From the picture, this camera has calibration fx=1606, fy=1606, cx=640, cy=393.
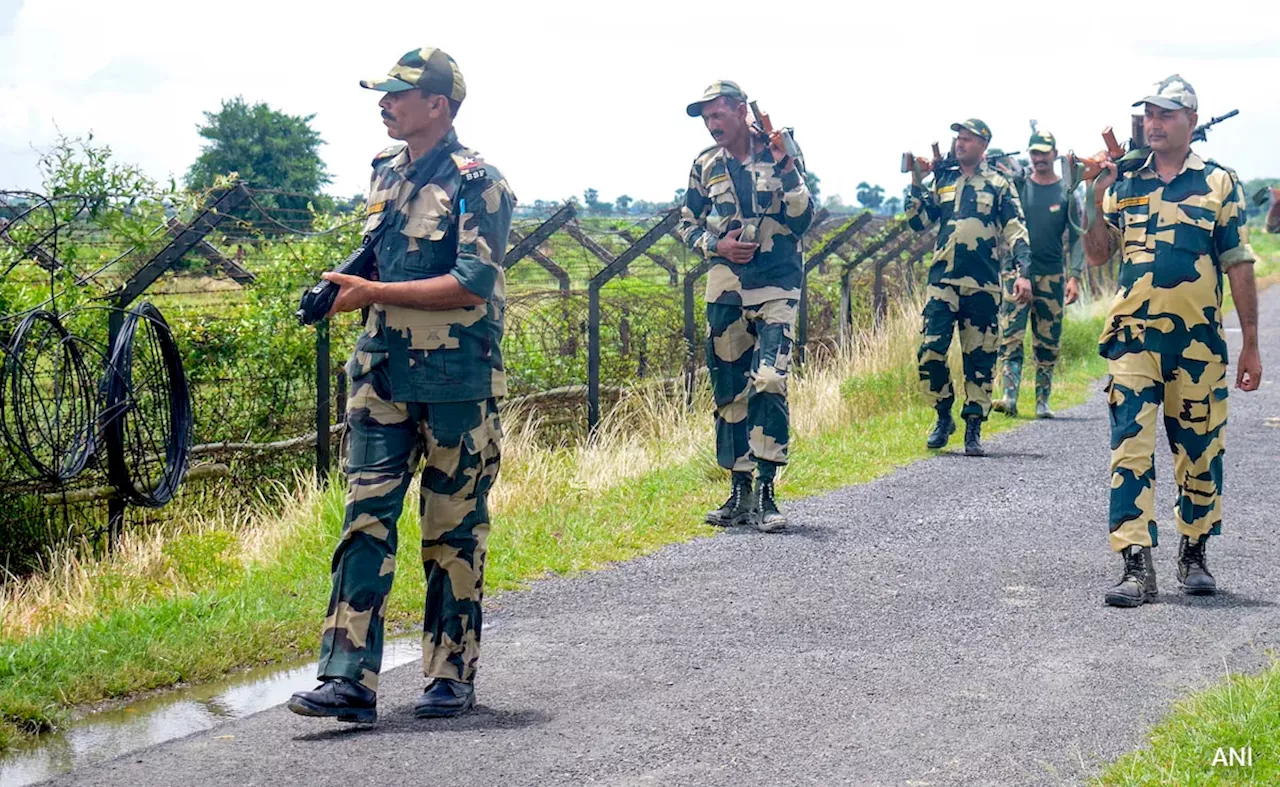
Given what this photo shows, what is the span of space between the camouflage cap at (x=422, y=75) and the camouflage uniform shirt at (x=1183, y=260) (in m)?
3.15

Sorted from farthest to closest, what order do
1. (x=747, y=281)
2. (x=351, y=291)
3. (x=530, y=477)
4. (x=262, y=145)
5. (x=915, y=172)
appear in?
(x=262, y=145)
(x=915, y=172)
(x=530, y=477)
(x=747, y=281)
(x=351, y=291)

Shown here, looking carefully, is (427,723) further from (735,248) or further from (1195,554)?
(735,248)

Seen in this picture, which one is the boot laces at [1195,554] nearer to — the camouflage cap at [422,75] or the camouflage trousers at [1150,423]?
the camouflage trousers at [1150,423]

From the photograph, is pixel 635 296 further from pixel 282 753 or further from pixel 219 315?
pixel 282 753

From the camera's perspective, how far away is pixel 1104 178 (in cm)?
704

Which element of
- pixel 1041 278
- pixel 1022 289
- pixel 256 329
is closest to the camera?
pixel 256 329

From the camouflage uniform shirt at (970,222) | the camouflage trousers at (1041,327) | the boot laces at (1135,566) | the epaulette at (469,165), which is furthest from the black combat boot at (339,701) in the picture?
the camouflage trousers at (1041,327)

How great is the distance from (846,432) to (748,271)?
403 cm

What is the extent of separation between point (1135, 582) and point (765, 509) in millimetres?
2416

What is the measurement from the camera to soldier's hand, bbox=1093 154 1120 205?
6.99 meters

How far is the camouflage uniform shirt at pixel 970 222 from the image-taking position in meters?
11.2

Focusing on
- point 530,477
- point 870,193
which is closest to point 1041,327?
point 530,477

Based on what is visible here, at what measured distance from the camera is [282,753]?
480cm

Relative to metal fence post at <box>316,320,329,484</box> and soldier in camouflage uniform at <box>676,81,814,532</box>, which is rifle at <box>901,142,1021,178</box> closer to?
soldier in camouflage uniform at <box>676,81,814,532</box>
